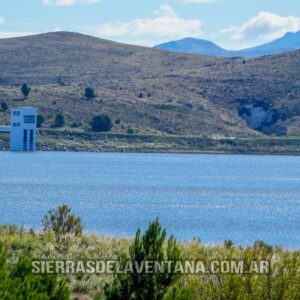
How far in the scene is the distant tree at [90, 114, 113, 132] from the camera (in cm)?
13588

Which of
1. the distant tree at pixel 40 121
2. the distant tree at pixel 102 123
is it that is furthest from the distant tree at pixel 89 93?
the distant tree at pixel 102 123

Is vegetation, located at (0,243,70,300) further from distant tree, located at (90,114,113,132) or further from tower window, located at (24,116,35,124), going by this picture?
distant tree, located at (90,114,113,132)

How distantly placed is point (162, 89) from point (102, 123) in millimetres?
23001

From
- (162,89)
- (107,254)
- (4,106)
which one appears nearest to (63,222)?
(107,254)

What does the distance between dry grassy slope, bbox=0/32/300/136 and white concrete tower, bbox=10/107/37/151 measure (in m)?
4.37

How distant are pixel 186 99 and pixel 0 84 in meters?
35.9

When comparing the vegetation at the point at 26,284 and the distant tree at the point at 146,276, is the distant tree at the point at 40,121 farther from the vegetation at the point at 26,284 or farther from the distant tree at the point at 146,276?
the vegetation at the point at 26,284

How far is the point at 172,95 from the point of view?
153 m

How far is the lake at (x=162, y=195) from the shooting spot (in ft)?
162

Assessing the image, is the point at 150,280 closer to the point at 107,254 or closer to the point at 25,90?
the point at 107,254

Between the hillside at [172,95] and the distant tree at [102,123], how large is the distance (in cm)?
227

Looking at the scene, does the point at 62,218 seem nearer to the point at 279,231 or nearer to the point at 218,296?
the point at 218,296

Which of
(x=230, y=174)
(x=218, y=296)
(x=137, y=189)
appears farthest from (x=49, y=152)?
(x=218, y=296)

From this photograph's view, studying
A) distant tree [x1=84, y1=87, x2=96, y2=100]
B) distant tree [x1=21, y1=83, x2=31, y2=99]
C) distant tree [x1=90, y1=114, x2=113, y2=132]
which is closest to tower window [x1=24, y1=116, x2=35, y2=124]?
distant tree [x1=90, y1=114, x2=113, y2=132]
